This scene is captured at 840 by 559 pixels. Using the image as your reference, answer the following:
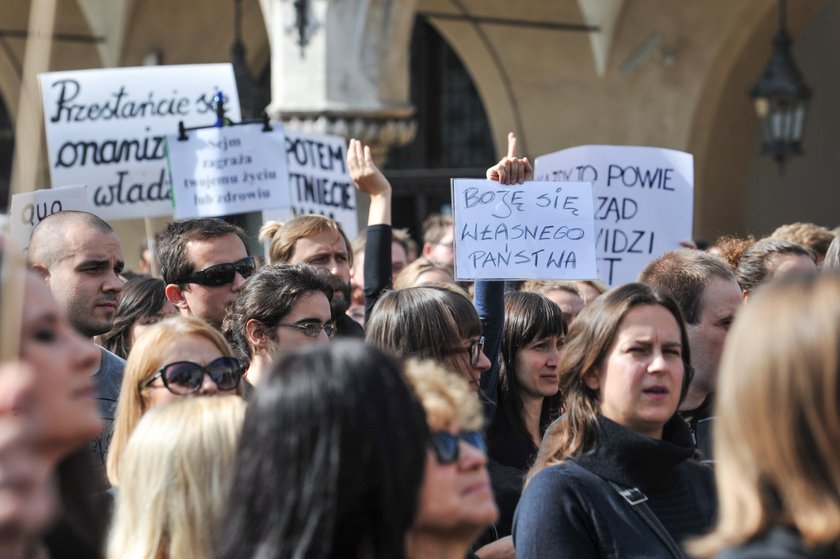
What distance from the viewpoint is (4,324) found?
1.85m

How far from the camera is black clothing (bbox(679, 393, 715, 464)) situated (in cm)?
414

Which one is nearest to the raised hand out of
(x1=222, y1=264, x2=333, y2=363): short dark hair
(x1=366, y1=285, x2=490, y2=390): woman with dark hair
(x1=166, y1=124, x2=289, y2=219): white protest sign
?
(x1=222, y1=264, x2=333, y2=363): short dark hair

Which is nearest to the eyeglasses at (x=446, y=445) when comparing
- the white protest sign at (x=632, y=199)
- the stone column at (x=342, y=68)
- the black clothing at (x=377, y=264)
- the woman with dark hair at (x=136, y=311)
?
the black clothing at (x=377, y=264)

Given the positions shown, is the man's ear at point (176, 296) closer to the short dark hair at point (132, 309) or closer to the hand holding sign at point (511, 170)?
the short dark hair at point (132, 309)

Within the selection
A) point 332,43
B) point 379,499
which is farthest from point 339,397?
point 332,43

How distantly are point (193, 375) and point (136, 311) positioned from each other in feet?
5.97

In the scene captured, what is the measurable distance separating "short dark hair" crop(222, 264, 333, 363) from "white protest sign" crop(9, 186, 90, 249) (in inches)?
40.7

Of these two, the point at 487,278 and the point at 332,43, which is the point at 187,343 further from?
the point at 332,43

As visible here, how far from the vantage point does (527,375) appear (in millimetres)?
4500

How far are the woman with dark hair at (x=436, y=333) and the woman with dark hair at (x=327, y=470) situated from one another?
5.58 ft

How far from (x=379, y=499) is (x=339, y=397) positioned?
16 centimetres

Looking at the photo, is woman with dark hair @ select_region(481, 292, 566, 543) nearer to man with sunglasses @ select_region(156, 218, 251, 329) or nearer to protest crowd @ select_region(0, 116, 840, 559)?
protest crowd @ select_region(0, 116, 840, 559)

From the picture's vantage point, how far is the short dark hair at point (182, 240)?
4.79 m

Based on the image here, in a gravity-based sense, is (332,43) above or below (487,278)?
above
